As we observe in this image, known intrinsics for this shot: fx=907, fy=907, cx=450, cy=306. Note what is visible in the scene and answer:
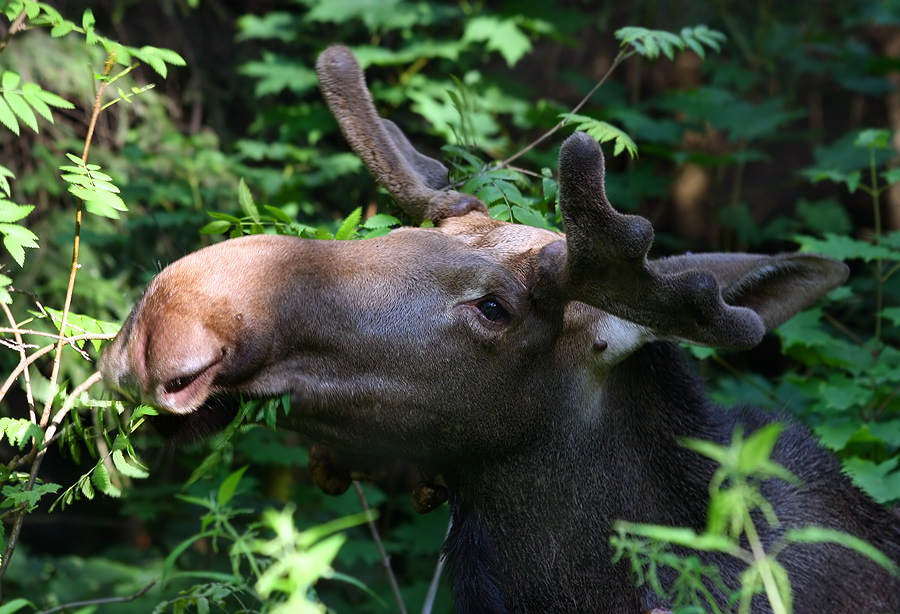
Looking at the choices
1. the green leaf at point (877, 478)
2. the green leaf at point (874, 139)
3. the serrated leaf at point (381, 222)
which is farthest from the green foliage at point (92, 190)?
the green leaf at point (874, 139)

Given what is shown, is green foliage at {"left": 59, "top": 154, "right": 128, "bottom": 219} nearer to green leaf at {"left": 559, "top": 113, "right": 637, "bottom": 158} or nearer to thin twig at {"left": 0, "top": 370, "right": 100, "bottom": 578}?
thin twig at {"left": 0, "top": 370, "right": 100, "bottom": 578}

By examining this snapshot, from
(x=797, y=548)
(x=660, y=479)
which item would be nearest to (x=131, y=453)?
(x=660, y=479)

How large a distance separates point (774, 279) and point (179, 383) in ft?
5.87

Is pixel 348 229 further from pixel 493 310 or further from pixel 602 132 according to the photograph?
pixel 602 132

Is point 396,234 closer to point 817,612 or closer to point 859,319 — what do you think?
point 817,612

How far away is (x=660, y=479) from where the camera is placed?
2777 mm

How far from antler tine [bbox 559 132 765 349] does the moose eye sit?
0.19 m

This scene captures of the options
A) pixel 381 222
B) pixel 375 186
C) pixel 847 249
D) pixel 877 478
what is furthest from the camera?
pixel 375 186

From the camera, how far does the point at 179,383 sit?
2.12 metres

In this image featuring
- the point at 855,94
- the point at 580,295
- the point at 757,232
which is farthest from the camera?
the point at 855,94

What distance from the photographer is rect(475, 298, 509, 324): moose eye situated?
2.49 meters

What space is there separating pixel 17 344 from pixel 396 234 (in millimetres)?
1115

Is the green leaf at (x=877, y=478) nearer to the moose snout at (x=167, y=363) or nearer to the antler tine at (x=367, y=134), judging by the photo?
the antler tine at (x=367, y=134)

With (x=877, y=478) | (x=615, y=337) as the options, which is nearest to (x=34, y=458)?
(x=615, y=337)
